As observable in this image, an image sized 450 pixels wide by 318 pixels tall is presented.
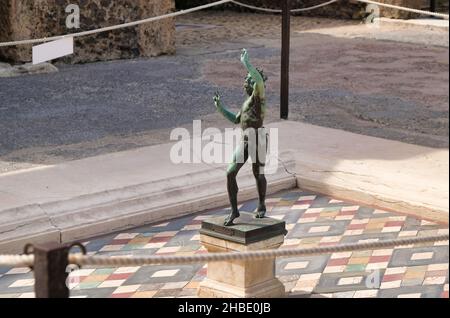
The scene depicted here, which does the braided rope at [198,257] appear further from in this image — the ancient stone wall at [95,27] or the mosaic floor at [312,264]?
the ancient stone wall at [95,27]

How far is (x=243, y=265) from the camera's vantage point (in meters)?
4.14

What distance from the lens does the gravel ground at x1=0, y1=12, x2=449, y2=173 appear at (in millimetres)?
7348

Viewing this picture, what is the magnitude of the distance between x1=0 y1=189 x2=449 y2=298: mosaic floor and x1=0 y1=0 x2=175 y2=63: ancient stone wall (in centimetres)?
516

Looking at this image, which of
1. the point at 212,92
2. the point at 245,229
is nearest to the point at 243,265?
the point at 245,229

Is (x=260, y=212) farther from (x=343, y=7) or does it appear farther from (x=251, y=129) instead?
(x=343, y=7)

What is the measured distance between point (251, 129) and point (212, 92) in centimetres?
466

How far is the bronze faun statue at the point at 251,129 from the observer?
4.27 metres

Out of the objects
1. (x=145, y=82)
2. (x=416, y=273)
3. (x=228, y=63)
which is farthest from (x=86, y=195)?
(x=228, y=63)

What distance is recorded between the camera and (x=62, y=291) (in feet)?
9.54

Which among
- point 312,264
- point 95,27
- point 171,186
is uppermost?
point 95,27

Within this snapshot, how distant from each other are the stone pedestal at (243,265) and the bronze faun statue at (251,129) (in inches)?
2.7

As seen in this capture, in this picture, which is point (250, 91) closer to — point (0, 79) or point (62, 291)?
point (62, 291)

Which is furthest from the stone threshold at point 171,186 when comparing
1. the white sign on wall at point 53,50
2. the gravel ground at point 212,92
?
the white sign on wall at point 53,50

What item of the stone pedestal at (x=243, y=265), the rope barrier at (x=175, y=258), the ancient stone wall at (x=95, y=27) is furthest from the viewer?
the ancient stone wall at (x=95, y=27)
